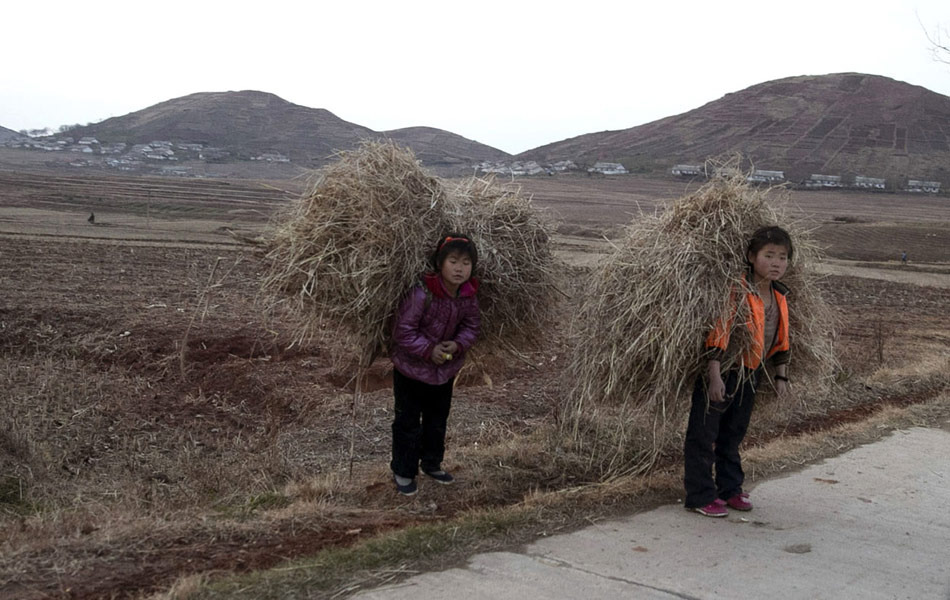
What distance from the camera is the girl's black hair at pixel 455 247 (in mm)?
4809

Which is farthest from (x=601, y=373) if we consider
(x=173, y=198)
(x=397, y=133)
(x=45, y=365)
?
(x=397, y=133)

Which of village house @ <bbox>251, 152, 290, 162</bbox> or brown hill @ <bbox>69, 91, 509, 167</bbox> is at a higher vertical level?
brown hill @ <bbox>69, 91, 509, 167</bbox>

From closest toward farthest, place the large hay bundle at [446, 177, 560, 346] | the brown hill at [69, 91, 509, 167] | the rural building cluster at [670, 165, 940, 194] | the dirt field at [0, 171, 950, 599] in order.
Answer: the dirt field at [0, 171, 950, 599]
the large hay bundle at [446, 177, 560, 346]
the rural building cluster at [670, 165, 940, 194]
the brown hill at [69, 91, 509, 167]

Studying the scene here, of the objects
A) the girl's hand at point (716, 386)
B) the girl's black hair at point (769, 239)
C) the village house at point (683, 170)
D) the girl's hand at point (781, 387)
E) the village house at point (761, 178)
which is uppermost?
the village house at point (683, 170)

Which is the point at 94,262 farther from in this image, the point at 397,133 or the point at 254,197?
the point at 397,133

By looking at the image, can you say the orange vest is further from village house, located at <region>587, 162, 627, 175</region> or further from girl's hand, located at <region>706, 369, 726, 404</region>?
village house, located at <region>587, 162, 627, 175</region>

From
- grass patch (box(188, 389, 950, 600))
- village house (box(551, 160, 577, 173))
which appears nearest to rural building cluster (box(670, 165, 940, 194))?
village house (box(551, 160, 577, 173))

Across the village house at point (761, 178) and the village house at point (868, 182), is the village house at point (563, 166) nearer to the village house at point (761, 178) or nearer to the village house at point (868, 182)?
the village house at point (761, 178)

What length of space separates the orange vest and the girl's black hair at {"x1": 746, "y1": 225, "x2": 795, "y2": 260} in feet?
0.77

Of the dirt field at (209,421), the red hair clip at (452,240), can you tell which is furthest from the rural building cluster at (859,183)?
the red hair clip at (452,240)

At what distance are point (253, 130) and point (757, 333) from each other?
132 m

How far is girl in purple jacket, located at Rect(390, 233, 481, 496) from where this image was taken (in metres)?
4.83

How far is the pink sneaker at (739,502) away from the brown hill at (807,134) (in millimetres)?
84533

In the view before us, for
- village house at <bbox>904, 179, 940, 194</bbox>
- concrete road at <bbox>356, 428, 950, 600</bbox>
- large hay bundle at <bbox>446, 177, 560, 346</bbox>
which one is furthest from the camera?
village house at <bbox>904, 179, 940, 194</bbox>
